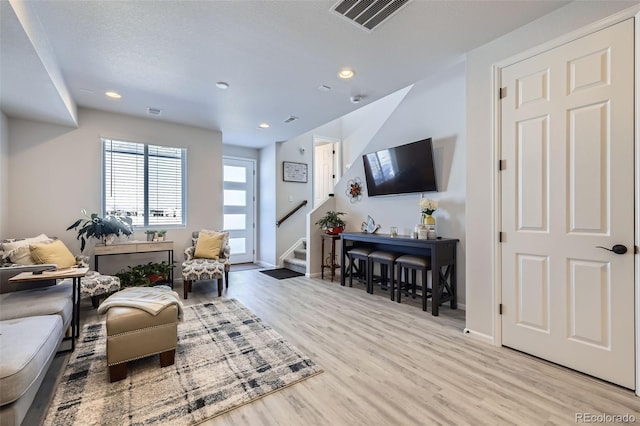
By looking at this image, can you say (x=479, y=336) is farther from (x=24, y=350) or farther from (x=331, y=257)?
(x=24, y=350)

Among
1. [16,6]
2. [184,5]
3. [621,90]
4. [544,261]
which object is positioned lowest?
[544,261]

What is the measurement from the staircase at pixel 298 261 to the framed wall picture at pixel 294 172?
144 cm

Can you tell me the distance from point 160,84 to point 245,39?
56.7 inches

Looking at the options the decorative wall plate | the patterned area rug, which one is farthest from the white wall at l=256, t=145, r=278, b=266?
the patterned area rug

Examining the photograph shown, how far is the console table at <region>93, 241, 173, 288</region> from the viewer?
3.73 metres

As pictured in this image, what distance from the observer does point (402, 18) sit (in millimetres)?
2115

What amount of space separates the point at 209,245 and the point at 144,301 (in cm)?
228

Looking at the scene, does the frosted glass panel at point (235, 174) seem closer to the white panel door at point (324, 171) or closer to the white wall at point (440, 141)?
the white panel door at point (324, 171)

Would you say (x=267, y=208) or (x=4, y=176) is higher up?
(x=4, y=176)

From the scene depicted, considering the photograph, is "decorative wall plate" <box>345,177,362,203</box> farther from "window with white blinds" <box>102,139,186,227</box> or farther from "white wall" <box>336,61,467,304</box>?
"window with white blinds" <box>102,139,186,227</box>

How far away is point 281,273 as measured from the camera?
5.28 metres

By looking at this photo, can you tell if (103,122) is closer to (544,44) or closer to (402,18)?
(402,18)

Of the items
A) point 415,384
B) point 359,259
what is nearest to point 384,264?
point 359,259

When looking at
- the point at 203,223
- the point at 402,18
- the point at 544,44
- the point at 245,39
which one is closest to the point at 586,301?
the point at 544,44
